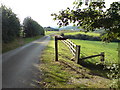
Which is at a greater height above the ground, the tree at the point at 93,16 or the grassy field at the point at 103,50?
the tree at the point at 93,16

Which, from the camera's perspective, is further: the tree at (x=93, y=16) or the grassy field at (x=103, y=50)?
the grassy field at (x=103, y=50)

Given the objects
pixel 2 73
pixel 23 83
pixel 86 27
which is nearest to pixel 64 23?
pixel 86 27

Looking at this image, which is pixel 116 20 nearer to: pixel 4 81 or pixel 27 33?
pixel 4 81

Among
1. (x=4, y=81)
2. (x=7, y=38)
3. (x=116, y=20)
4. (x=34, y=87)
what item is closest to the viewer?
(x=116, y=20)

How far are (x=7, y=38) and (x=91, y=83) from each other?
17348 millimetres

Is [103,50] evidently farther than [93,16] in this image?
Yes

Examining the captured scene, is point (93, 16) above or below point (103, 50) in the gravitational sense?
above

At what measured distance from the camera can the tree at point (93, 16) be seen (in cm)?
283

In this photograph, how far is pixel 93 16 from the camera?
308 cm

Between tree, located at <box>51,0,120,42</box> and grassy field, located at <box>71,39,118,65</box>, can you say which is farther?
grassy field, located at <box>71,39,118,65</box>

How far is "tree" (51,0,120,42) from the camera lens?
2829 mm

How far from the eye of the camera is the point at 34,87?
16.3 ft

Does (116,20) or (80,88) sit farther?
(80,88)

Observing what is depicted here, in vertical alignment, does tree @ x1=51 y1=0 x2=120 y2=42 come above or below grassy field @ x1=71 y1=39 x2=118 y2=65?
above
